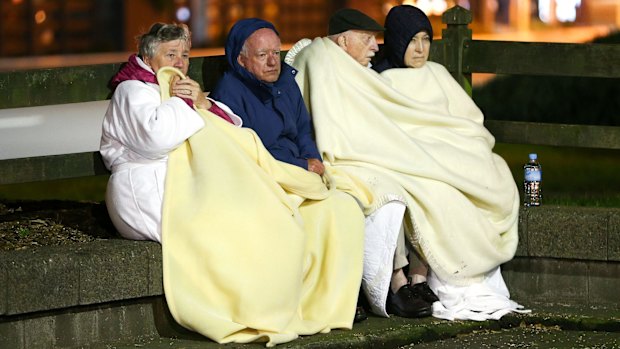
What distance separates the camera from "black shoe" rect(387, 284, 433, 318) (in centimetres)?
827

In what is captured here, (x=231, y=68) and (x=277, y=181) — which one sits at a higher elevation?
(x=231, y=68)

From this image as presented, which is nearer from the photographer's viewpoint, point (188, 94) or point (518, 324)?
point (188, 94)

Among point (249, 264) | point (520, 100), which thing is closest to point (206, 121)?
point (249, 264)

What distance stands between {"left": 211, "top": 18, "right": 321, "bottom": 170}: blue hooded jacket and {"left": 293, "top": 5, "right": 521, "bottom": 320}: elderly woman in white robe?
25 centimetres

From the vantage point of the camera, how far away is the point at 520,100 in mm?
14969

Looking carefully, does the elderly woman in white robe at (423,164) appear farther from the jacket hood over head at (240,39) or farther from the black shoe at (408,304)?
the jacket hood over head at (240,39)

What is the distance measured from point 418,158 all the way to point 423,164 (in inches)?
1.6

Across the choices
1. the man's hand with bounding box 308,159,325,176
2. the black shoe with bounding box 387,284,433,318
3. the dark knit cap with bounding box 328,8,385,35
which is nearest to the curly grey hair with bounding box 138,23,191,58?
the man's hand with bounding box 308,159,325,176

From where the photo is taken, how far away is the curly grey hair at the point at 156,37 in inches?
307

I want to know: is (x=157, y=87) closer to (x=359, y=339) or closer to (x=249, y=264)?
(x=249, y=264)

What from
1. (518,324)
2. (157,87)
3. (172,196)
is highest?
(157,87)

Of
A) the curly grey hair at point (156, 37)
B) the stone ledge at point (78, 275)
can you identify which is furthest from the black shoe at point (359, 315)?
the curly grey hair at point (156, 37)

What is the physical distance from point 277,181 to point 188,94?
1.90 ft

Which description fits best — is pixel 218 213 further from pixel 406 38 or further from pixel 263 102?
A: pixel 406 38
